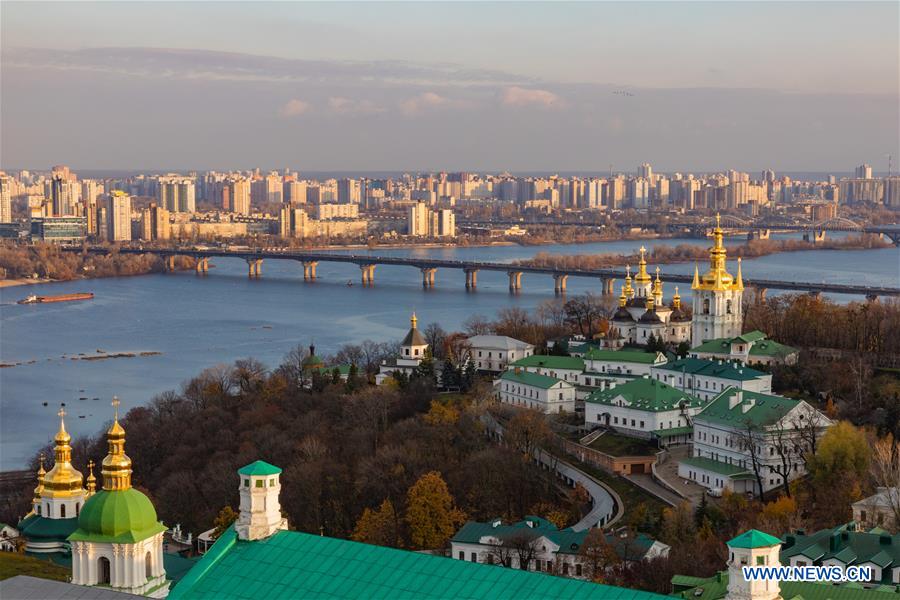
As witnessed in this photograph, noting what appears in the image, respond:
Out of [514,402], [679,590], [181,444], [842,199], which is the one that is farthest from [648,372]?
[842,199]

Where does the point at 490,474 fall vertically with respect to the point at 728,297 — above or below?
below

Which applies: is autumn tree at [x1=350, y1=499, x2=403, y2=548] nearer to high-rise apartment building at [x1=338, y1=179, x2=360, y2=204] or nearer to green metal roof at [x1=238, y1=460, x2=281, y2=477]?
green metal roof at [x1=238, y1=460, x2=281, y2=477]

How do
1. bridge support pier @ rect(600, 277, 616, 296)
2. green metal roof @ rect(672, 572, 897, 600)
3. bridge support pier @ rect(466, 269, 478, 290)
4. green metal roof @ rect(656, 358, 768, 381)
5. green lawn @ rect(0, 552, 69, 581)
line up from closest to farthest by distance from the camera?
green metal roof @ rect(672, 572, 897, 600) < green lawn @ rect(0, 552, 69, 581) < green metal roof @ rect(656, 358, 768, 381) < bridge support pier @ rect(600, 277, 616, 296) < bridge support pier @ rect(466, 269, 478, 290)

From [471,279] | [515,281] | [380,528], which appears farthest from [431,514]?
[471,279]

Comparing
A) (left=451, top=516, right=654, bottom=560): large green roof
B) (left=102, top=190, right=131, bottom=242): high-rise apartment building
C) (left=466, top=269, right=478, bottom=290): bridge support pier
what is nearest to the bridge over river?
(left=466, top=269, right=478, bottom=290): bridge support pier

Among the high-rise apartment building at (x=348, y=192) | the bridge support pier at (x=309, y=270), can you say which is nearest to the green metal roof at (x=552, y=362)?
the bridge support pier at (x=309, y=270)

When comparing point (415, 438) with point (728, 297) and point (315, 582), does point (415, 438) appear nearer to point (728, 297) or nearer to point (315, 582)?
point (728, 297)
